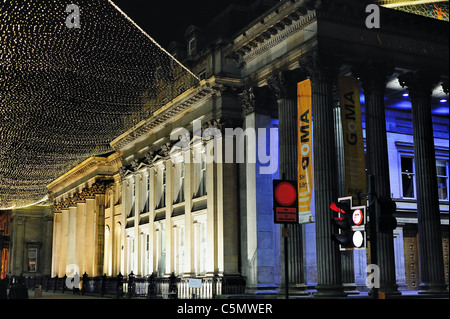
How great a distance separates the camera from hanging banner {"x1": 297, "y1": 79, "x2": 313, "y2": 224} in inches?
1007

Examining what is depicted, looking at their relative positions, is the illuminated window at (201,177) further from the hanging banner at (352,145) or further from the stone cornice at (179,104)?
the hanging banner at (352,145)

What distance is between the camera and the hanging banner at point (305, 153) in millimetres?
25578

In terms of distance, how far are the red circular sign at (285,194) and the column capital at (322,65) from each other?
→ 11354 mm

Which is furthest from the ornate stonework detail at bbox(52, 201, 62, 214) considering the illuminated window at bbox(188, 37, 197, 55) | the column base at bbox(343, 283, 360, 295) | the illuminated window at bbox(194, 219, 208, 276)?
the column base at bbox(343, 283, 360, 295)

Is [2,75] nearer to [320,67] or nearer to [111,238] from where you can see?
[320,67]

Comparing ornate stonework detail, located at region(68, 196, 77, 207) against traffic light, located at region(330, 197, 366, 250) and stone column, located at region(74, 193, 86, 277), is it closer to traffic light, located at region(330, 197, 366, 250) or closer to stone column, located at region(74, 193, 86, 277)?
stone column, located at region(74, 193, 86, 277)

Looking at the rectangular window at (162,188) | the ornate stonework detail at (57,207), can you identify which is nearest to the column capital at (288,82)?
the rectangular window at (162,188)

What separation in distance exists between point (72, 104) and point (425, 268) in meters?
19.6

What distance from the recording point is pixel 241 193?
105 feet

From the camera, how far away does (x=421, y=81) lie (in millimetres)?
27156

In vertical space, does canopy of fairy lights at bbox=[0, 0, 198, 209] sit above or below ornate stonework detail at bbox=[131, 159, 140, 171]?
above

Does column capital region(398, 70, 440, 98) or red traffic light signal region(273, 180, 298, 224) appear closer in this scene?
red traffic light signal region(273, 180, 298, 224)

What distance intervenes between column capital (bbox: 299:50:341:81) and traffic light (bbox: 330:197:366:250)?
12785 millimetres
